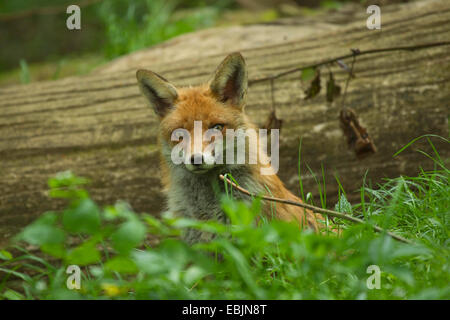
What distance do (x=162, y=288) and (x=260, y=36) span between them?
17.8 ft

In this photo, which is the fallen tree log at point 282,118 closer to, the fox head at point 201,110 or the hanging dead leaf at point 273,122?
the hanging dead leaf at point 273,122

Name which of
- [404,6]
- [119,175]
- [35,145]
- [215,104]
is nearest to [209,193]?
[215,104]

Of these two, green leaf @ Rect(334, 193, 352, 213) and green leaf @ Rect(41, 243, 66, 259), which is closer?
green leaf @ Rect(41, 243, 66, 259)

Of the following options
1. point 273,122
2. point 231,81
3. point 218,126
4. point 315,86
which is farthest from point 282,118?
point 218,126

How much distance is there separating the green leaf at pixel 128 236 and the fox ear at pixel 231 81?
7.44ft

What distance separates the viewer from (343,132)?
15.3 feet

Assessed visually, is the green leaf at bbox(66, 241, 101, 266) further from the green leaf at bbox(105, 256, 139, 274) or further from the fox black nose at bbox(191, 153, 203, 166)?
the fox black nose at bbox(191, 153, 203, 166)

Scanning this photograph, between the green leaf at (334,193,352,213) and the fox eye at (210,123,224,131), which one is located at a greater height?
the fox eye at (210,123,224,131)

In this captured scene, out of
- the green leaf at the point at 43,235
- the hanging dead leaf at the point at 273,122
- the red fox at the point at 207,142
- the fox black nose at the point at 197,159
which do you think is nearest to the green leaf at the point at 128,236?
the green leaf at the point at 43,235

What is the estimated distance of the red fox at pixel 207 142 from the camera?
154 inches

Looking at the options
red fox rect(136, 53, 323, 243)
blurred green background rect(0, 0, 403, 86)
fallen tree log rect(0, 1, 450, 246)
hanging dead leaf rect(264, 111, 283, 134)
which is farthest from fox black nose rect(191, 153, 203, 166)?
blurred green background rect(0, 0, 403, 86)

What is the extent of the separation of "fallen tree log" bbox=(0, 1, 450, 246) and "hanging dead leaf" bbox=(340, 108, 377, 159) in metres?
0.29

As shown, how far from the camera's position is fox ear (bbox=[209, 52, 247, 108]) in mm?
4023
